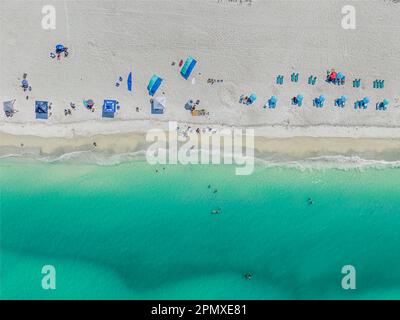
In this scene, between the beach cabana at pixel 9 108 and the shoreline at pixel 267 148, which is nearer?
the beach cabana at pixel 9 108

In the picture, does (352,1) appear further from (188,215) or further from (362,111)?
(188,215)

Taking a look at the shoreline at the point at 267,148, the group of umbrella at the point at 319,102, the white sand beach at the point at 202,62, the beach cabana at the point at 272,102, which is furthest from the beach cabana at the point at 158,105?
the beach cabana at the point at 272,102

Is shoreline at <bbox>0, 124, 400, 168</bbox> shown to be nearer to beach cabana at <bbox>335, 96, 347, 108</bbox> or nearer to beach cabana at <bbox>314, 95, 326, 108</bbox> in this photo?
beach cabana at <bbox>335, 96, 347, 108</bbox>

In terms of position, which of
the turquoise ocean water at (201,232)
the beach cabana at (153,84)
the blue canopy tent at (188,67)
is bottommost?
the turquoise ocean water at (201,232)

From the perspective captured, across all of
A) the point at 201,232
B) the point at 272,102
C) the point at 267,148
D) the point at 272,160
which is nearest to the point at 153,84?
the point at 272,102

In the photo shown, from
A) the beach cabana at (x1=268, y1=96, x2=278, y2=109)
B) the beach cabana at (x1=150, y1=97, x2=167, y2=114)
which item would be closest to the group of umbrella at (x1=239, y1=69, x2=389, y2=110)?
the beach cabana at (x1=268, y1=96, x2=278, y2=109)

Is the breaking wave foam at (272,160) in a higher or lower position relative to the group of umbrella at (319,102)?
lower

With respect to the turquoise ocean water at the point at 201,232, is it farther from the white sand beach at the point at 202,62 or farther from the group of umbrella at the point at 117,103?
the group of umbrella at the point at 117,103
